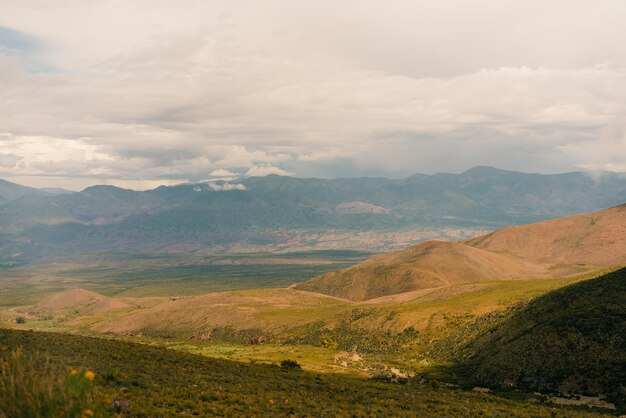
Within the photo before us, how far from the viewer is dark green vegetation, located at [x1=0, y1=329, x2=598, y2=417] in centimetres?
3544

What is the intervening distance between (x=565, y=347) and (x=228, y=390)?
45706 mm

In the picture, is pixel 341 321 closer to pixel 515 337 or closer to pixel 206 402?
pixel 515 337

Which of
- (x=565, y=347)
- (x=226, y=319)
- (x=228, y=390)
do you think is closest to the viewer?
(x=228, y=390)

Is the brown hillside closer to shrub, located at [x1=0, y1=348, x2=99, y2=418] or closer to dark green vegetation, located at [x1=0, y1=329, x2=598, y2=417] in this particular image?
dark green vegetation, located at [x1=0, y1=329, x2=598, y2=417]

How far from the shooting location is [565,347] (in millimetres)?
64688

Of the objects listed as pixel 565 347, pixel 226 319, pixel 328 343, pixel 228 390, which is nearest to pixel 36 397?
pixel 228 390

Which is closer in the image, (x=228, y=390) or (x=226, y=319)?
(x=228, y=390)

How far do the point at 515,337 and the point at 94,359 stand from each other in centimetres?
5951

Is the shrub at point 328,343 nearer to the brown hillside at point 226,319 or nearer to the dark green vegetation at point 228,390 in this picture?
the brown hillside at point 226,319

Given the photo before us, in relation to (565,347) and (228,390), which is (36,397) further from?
(565,347)

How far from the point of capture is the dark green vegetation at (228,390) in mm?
35438

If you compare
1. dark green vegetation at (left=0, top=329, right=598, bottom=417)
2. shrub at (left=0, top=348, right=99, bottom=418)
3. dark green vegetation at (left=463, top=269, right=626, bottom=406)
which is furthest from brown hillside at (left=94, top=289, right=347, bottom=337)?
shrub at (left=0, top=348, right=99, bottom=418)

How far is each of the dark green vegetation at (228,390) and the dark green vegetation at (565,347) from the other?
12463 millimetres

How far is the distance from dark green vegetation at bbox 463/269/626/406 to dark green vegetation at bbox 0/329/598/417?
40.9 feet
